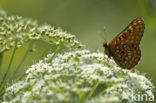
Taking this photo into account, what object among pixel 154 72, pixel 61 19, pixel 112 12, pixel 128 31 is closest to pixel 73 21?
pixel 61 19

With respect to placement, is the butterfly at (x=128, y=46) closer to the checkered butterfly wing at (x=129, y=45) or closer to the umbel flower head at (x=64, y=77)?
the checkered butterfly wing at (x=129, y=45)

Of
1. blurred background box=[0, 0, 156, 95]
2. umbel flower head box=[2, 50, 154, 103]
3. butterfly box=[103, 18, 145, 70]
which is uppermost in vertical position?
blurred background box=[0, 0, 156, 95]

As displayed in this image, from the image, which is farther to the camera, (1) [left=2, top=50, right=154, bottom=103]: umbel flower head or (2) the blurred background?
(2) the blurred background

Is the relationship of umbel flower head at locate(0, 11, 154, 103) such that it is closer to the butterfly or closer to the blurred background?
the butterfly

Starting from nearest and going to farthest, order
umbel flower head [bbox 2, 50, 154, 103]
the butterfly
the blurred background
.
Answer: umbel flower head [bbox 2, 50, 154, 103] → the butterfly → the blurred background

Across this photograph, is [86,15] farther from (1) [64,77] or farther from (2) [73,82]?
(2) [73,82]

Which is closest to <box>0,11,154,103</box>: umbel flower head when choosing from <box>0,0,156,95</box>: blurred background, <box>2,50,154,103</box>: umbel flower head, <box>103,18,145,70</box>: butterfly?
<box>2,50,154,103</box>: umbel flower head

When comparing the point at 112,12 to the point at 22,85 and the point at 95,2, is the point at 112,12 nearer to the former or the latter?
the point at 95,2
